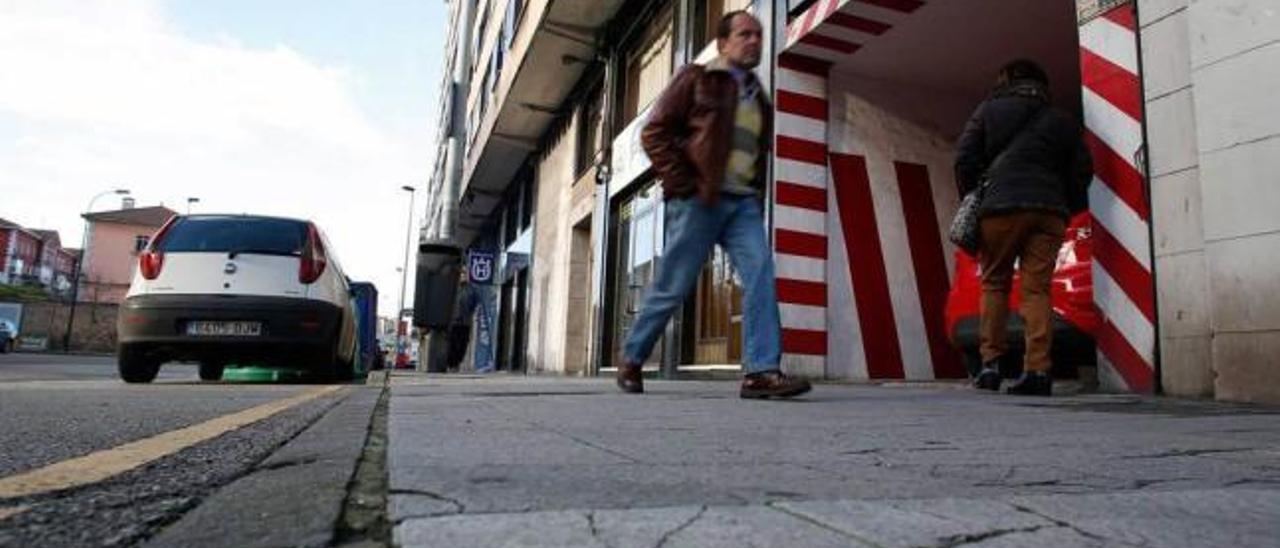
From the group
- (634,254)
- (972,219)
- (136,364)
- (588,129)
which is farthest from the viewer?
(588,129)

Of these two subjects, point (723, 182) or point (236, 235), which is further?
point (236, 235)

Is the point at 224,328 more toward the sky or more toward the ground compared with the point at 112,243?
more toward the ground

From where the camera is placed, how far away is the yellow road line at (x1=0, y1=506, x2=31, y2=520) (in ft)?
4.93

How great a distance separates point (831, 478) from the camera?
1.91 m

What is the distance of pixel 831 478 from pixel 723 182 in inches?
117

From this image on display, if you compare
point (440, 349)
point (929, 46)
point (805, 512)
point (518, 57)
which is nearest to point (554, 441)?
point (805, 512)

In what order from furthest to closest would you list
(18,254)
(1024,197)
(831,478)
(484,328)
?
(18,254), (484,328), (1024,197), (831,478)

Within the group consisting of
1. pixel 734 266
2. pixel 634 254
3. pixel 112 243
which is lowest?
pixel 734 266

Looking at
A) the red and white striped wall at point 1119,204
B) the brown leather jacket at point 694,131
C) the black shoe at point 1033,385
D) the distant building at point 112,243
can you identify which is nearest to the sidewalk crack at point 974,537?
the brown leather jacket at point 694,131

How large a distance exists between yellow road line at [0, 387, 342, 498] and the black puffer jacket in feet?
12.4

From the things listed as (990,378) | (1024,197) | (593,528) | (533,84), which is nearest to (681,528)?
(593,528)

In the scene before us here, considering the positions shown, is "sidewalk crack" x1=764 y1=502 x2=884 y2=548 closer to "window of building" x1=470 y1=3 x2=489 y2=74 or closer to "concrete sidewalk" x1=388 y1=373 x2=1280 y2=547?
"concrete sidewalk" x1=388 y1=373 x2=1280 y2=547

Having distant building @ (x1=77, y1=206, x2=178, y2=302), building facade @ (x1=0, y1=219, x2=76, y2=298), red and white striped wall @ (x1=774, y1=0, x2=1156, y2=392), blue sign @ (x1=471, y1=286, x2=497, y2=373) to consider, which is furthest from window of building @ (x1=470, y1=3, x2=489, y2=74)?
distant building @ (x1=77, y1=206, x2=178, y2=302)

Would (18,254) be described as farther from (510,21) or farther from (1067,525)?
(1067,525)
